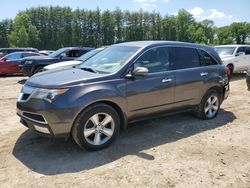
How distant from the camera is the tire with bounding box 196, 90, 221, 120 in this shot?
6540 millimetres

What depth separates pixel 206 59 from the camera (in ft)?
21.7

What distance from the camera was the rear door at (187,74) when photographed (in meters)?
5.88

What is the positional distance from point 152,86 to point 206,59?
194 cm

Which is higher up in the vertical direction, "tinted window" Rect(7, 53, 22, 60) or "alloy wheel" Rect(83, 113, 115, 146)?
"tinted window" Rect(7, 53, 22, 60)

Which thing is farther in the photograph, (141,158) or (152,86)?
(152,86)

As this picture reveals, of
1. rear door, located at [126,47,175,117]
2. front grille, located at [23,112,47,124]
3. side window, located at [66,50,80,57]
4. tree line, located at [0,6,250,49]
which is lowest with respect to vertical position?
front grille, located at [23,112,47,124]

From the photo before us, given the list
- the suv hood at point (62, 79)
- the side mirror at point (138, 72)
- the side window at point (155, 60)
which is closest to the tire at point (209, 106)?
the side window at point (155, 60)

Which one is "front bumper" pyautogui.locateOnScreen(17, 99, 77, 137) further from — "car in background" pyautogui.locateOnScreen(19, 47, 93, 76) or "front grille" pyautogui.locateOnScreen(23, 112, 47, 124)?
"car in background" pyautogui.locateOnScreen(19, 47, 93, 76)

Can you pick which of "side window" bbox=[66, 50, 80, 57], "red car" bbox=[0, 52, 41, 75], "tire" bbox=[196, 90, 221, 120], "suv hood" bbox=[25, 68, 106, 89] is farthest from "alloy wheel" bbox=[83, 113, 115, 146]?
"red car" bbox=[0, 52, 41, 75]

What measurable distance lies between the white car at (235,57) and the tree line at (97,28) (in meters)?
63.4

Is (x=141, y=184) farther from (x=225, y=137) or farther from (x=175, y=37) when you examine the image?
(x=175, y=37)

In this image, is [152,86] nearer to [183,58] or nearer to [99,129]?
[183,58]

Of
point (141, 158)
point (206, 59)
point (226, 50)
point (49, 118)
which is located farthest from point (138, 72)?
point (226, 50)

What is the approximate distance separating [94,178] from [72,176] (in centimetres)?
32
